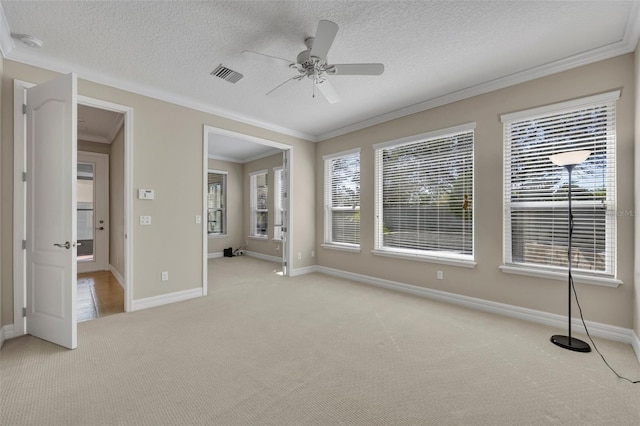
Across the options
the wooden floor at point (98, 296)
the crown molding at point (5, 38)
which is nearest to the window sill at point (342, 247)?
the wooden floor at point (98, 296)

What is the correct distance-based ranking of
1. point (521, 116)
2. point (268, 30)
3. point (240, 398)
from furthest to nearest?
point (521, 116)
point (268, 30)
point (240, 398)

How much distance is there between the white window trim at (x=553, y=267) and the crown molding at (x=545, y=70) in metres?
0.36

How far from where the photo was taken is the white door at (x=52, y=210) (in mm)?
2518

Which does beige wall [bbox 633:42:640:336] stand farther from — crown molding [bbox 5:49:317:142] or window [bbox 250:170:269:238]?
window [bbox 250:170:269:238]

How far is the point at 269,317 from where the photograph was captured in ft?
10.8

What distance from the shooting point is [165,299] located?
3.78m

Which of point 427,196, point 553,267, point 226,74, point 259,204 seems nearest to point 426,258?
point 427,196

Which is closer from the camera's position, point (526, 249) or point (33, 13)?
point (33, 13)

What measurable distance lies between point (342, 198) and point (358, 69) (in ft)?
9.99

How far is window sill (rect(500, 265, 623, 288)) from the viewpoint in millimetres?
2695

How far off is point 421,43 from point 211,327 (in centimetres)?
353

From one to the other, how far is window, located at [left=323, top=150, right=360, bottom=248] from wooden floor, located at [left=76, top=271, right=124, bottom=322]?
11.6ft

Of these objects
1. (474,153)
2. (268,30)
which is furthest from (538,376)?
(268,30)

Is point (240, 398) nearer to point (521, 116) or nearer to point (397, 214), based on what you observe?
point (397, 214)
